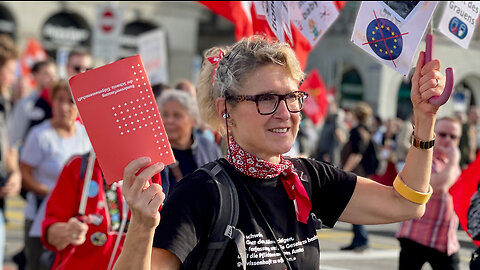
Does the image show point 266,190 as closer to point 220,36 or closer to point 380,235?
point 380,235

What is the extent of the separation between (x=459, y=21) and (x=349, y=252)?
7187 mm

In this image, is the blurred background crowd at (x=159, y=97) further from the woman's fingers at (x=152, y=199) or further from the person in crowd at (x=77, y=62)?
the woman's fingers at (x=152, y=199)

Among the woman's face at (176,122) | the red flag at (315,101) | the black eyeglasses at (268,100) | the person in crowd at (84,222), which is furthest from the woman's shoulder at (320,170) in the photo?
the red flag at (315,101)

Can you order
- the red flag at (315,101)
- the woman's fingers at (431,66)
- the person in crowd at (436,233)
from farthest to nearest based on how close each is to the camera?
the red flag at (315,101), the person in crowd at (436,233), the woman's fingers at (431,66)

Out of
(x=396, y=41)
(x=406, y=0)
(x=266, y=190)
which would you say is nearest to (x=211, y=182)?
(x=266, y=190)

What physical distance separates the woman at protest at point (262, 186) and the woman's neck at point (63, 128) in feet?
12.6

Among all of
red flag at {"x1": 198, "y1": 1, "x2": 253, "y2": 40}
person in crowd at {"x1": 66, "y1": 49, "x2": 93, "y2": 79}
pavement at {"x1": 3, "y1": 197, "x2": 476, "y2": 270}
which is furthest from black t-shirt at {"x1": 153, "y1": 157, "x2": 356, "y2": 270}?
person in crowd at {"x1": 66, "y1": 49, "x2": 93, "y2": 79}

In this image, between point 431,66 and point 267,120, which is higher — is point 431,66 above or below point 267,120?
above

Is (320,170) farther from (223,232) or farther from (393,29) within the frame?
(393,29)

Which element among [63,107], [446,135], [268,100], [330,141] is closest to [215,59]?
[268,100]

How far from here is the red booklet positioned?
262 cm

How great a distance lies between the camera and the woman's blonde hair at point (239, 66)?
2.97 meters

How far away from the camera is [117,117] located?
2.63m

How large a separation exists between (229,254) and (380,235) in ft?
34.5
